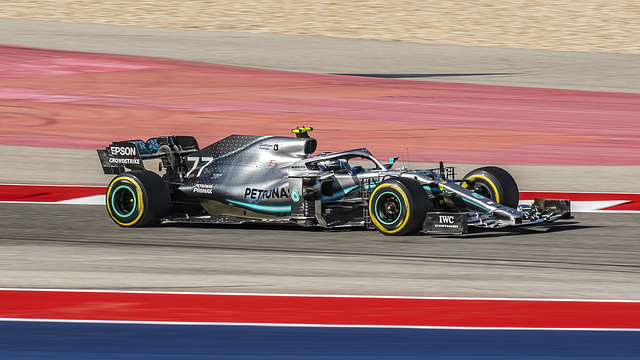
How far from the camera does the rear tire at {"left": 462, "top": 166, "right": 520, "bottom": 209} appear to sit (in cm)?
1116

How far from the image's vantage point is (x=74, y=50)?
29.1m

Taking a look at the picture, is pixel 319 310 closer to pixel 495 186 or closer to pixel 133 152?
pixel 495 186

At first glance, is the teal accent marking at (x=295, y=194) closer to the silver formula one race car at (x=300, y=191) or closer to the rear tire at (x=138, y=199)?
the silver formula one race car at (x=300, y=191)

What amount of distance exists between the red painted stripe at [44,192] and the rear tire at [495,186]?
18.0 feet

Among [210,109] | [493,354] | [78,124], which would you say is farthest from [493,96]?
[493,354]

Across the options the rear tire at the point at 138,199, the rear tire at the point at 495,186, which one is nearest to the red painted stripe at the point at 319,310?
the rear tire at the point at 138,199

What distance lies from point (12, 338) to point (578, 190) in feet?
32.7

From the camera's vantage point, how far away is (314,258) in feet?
30.3

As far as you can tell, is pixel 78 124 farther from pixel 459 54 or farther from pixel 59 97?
pixel 459 54

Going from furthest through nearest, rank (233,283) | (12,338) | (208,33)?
(208,33)
(233,283)
(12,338)

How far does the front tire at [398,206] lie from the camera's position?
33.1ft

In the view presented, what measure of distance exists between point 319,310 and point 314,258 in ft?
7.46

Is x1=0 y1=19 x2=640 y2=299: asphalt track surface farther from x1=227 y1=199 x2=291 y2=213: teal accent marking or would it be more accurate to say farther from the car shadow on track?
x1=227 y1=199 x2=291 y2=213: teal accent marking

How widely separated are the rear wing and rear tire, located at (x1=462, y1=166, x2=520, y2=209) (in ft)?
10.6
